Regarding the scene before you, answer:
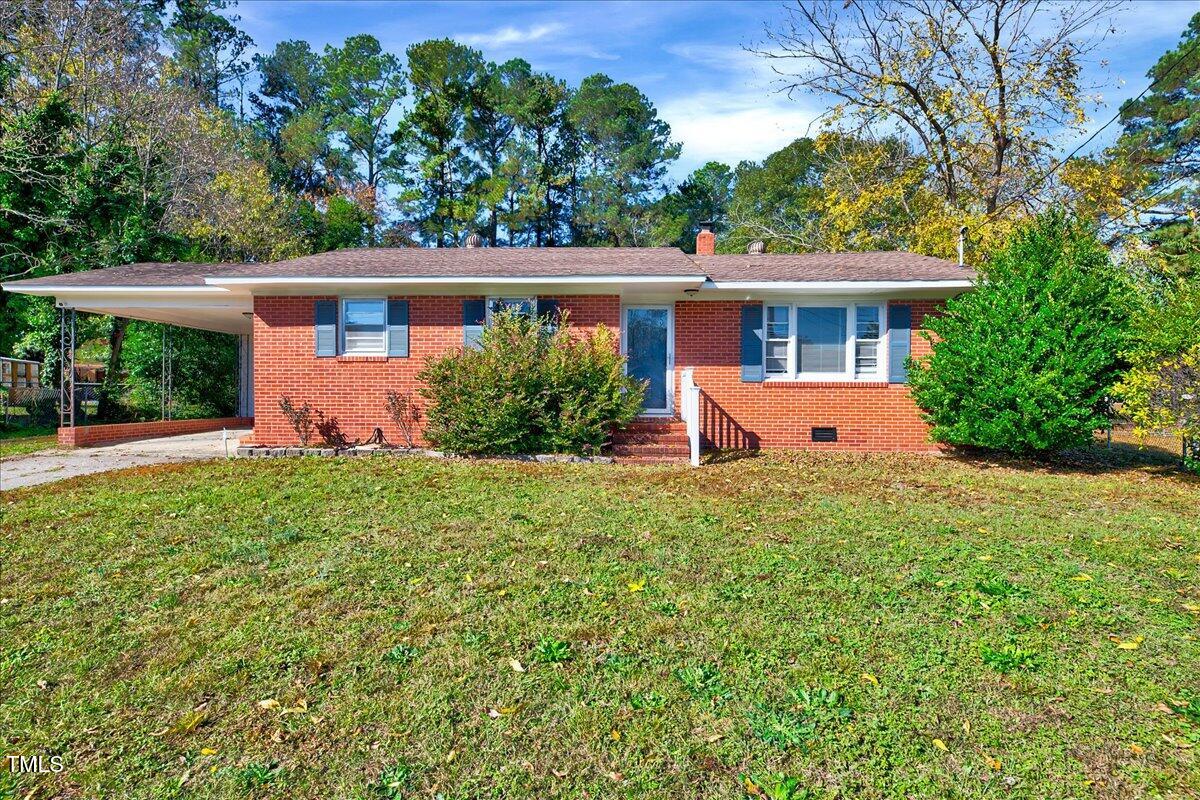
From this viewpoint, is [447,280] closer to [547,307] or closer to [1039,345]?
[547,307]

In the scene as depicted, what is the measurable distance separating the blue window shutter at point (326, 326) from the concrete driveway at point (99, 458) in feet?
7.61

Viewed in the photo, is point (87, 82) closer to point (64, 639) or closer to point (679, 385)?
point (679, 385)

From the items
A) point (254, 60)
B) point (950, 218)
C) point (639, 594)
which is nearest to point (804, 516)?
point (639, 594)

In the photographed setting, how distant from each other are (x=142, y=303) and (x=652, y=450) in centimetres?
971

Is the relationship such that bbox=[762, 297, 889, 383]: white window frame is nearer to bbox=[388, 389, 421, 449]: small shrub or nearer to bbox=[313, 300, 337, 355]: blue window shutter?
bbox=[388, 389, 421, 449]: small shrub

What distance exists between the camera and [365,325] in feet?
36.9

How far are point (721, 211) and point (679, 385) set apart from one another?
95.8ft

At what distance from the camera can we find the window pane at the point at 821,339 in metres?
11.4

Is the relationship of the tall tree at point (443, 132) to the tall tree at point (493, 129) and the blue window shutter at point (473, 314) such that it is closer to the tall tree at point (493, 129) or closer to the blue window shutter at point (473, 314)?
the tall tree at point (493, 129)

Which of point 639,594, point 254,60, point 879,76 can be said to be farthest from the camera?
point 254,60

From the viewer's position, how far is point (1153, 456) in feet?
38.4

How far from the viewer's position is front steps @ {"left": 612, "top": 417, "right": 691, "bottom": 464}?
10.2 meters

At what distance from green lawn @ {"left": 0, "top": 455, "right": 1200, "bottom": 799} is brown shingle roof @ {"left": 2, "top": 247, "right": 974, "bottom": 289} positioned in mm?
4979

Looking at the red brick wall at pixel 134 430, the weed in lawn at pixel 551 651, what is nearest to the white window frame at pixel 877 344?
the weed in lawn at pixel 551 651
